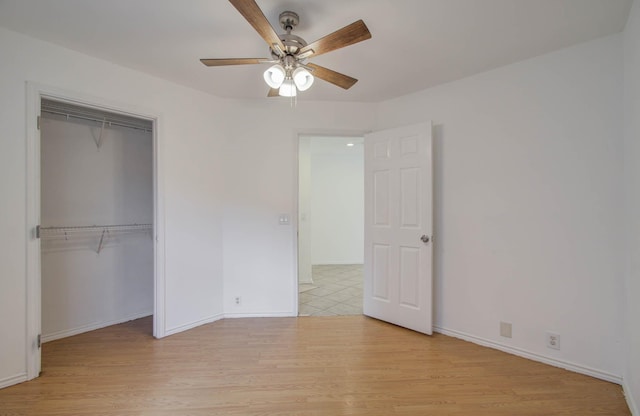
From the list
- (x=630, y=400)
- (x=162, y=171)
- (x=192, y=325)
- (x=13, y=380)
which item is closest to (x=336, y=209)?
(x=192, y=325)

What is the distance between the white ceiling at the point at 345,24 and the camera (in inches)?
68.0

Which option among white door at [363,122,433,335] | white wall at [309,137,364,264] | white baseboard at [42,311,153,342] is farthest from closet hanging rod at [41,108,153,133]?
white wall at [309,137,364,264]

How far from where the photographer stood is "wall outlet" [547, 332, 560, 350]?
7.27ft

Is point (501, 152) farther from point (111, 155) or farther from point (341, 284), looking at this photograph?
point (111, 155)

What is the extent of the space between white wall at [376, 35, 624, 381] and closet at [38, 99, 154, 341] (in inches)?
128

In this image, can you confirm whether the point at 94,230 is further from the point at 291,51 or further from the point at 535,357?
the point at 535,357

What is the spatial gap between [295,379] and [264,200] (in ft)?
6.05

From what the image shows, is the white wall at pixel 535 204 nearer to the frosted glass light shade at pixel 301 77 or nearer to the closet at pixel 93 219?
the frosted glass light shade at pixel 301 77

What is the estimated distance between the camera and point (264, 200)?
10.6 ft

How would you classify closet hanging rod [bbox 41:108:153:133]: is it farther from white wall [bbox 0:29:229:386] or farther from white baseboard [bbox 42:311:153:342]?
white baseboard [bbox 42:311:153:342]

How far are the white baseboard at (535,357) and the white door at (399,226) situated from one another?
0.88 feet

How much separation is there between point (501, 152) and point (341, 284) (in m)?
3.05

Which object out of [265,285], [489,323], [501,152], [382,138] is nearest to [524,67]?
[501,152]

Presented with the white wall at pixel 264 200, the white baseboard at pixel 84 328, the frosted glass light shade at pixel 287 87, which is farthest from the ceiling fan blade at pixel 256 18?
the white baseboard at pixel 84 328
